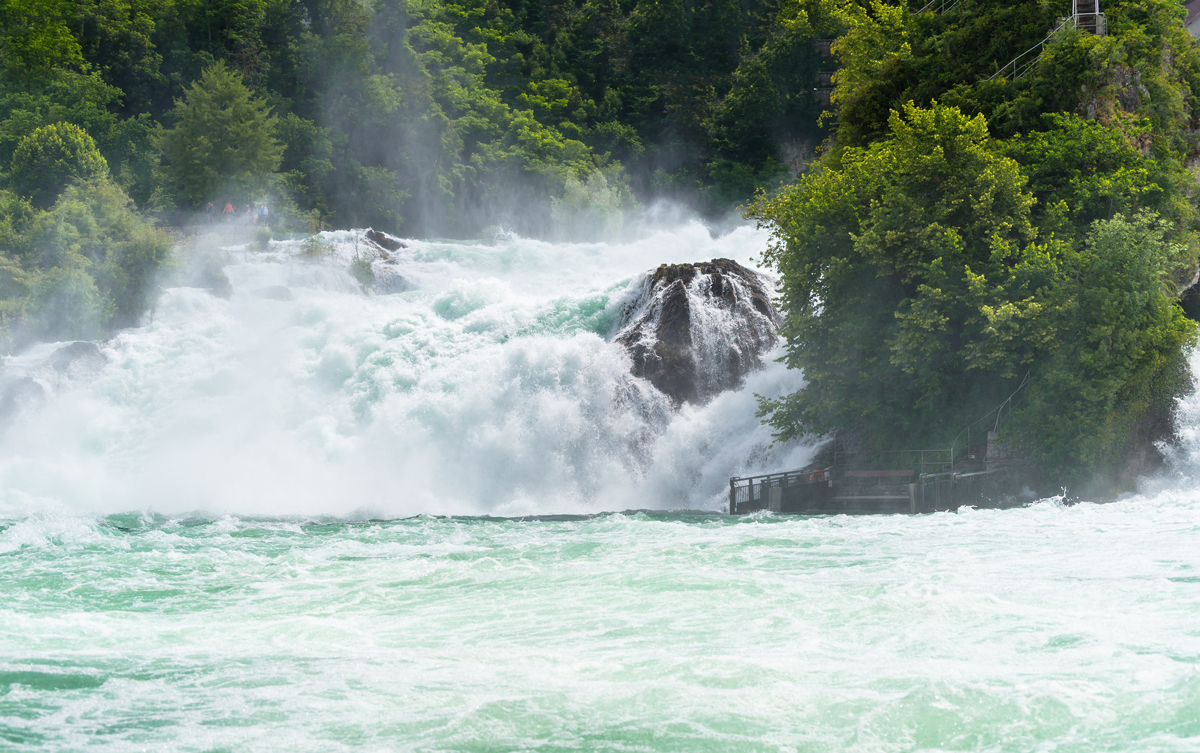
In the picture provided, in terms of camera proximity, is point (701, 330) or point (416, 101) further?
point (416, 101)

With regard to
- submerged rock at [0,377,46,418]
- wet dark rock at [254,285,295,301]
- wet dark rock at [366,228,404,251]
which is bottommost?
submerged rock at [0,377,46,418]

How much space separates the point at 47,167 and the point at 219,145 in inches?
366

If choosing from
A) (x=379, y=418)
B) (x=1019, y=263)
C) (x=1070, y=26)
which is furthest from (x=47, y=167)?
(x=1019, y=263)

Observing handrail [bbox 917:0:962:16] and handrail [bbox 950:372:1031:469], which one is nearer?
handrail [bbox 950:372:1031:469]

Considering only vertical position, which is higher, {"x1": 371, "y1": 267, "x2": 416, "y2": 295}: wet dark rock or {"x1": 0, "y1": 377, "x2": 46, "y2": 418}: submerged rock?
{"x1": 371, "y1": 267, "x2": 416, "y2": 295}: wet dark rock

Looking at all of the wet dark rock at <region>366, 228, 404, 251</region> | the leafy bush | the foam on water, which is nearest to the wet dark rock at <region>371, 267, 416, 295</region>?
the wet dark rock at <region>366, 228, 404, 251</region>

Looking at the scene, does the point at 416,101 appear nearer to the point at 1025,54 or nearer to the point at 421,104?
the point at 421,104

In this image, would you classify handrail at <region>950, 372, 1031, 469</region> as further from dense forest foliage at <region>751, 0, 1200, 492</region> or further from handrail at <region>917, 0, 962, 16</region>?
handrail at <region>917, 0, 962, 16</region>

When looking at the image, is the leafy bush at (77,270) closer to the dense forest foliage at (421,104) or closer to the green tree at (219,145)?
the dense forest foliage at (421,104)

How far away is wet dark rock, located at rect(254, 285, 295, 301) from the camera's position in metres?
40.3

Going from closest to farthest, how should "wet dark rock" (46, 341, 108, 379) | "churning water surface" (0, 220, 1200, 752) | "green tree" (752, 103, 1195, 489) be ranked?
"churning water surface" (0, 220, 1200, 752) → "green tree" (752, 103, 1195, 489) → "wet dark rock" (46, 341, 108, 379)

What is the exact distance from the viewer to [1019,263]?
984 inches

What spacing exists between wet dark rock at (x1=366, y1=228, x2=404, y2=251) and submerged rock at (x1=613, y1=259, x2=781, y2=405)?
17.1m

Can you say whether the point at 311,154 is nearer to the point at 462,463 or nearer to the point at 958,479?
the point at 462,463
